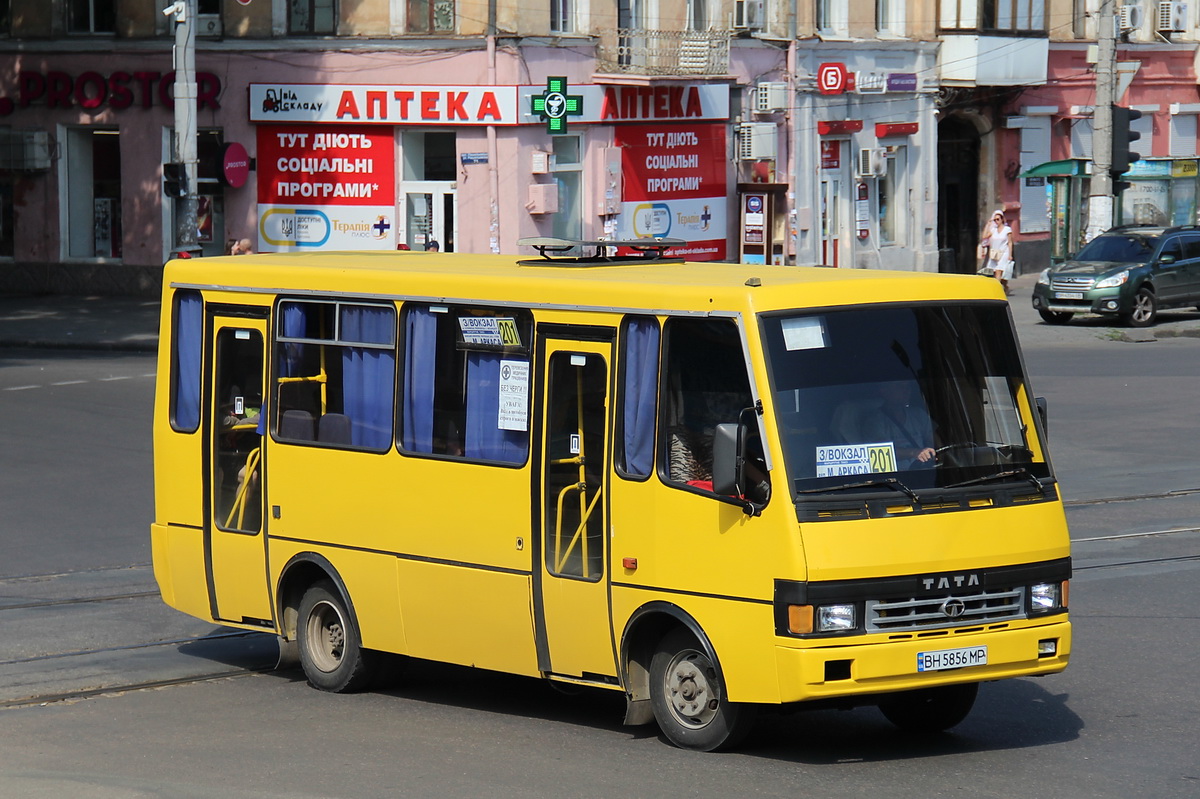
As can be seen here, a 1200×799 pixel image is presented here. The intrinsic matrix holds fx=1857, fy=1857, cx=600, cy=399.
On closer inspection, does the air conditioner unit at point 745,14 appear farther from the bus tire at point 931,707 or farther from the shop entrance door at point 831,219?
the bus tire at point 931,707

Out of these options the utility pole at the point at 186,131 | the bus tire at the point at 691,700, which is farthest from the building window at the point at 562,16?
the bus tire at the point at 691,700

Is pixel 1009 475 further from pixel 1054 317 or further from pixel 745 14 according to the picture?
pixel 745 14

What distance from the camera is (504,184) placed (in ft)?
114

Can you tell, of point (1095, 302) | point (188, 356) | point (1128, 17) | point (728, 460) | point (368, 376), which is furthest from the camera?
point (1128, 17)

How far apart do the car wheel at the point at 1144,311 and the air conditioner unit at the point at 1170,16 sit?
63.1ft

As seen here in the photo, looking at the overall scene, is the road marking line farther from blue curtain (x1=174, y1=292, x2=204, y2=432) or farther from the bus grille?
blue curtain (x1=174, y1=292, x2=204, y2=432)

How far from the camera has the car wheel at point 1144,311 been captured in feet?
105

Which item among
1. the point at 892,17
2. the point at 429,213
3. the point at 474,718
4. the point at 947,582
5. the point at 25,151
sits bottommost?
the point at 474,718

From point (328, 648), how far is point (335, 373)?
1500mm

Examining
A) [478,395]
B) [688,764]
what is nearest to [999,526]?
[688,764]

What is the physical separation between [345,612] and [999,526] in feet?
11.9

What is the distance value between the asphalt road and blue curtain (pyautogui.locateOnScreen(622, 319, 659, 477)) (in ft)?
4.28

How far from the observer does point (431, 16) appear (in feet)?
114

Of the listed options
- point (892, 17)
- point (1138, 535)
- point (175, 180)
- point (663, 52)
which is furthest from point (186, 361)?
point (892, 17)
